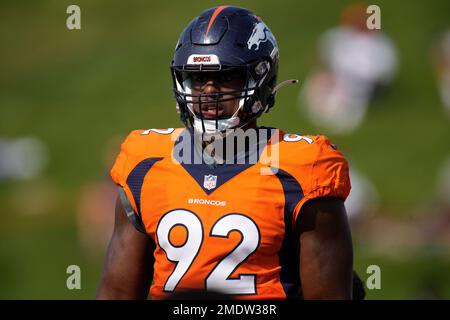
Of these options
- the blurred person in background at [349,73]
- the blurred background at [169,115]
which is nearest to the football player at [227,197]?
the blurred background at [169,115]

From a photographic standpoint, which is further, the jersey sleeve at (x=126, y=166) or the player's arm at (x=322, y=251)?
the jersey sleeve at (x=126, y=166)

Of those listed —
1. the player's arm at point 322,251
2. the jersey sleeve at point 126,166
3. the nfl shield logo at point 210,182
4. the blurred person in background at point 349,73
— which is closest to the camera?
the player's arm at point 322,251

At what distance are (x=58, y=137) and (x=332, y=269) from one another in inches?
370

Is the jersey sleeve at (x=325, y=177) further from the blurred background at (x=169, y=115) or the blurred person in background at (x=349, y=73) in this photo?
the blurred person in background at (x=349, y=73)

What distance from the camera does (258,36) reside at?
3.38 meters

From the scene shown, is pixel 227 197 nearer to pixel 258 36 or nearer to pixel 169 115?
pixel 258 36

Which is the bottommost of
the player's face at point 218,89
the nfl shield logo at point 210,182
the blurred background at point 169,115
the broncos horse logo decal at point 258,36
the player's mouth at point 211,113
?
the blurred background at point 169,115

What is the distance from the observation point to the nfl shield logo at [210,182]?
3182 millimetres

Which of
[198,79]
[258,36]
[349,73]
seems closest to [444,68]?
[349,73]

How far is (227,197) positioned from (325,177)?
369 millimetres

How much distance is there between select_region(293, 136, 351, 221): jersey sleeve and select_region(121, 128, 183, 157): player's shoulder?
0.58 metres

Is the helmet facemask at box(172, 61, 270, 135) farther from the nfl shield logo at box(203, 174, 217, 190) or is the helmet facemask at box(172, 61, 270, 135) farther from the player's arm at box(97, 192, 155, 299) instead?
the player's arm at box(97, 192, 155, 299)

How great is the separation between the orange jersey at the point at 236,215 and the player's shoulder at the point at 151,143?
0.30 ft

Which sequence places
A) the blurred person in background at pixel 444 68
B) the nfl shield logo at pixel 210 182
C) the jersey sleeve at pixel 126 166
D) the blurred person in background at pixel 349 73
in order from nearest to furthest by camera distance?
the nfl shield logo at pixel 210 182
the jersey sleeve at pixel 126 166
the blurred person in background at pixel 349 73
the blurred person in background at pixel 444 68
